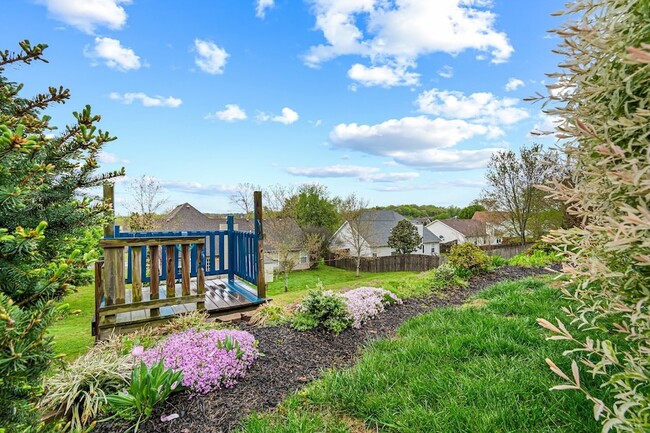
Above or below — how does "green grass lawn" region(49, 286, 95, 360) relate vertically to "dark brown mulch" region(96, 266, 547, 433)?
below

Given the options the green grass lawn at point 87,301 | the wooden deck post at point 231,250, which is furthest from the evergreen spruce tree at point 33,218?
the wooden deck post at point 231,250

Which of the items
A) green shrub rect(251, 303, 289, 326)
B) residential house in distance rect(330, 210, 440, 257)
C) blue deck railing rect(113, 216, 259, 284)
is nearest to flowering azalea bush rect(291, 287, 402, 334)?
green shrub rect(251, 303, 289, 326)

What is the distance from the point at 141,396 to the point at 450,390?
2.14 metres

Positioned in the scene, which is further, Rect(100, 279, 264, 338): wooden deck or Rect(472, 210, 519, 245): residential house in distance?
Rect(472, 210, 519, 245): residential house in distance

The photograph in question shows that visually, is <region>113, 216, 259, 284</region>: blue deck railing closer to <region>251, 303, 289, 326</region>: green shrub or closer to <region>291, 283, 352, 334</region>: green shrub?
<region>251, 303, 289, 326</region>: green shrub

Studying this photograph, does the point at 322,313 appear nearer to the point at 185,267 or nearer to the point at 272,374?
the point at 272,374

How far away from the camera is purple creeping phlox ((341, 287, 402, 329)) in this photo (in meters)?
4.38

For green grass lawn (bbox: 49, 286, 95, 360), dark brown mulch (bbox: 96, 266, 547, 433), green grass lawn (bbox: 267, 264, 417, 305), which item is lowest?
green grass lawn (bbox: 267, 264, 417, 305)

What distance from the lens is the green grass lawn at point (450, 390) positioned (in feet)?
5.77

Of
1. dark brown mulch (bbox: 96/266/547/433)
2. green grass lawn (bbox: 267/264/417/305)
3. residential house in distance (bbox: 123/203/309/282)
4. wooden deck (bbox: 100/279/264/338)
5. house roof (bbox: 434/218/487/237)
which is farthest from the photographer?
house roof (bbox: 434/218/487/237)

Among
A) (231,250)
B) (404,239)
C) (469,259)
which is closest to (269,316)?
(231,250)

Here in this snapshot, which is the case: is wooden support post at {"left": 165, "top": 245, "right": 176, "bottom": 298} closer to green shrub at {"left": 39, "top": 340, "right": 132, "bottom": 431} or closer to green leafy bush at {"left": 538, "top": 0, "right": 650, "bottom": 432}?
green shrub at {"left": 39, "top": 340, "right": 132, "bottom": 431}

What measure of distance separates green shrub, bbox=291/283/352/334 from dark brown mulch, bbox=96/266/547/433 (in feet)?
0.36

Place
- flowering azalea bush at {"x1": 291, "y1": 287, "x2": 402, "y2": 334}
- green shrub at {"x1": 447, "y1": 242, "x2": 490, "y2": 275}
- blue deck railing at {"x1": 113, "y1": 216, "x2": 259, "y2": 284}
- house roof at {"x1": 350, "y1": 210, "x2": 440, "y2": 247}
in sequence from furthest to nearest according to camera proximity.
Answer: house roof at {"x1": 350, "y1": 210, "x2": 440, "y2": 247} < green shrub at {"x1": 447, "y1": 242, "x2": 490, "y2": 275} < blue deck railing at {"x1": 113, "y1": 216, "x2": 259, "y2": 284} < flowering azalea bush at {"x1": 291, "y1": 287, "x2": 402, "y2": 334}
